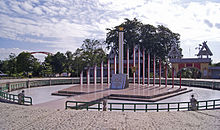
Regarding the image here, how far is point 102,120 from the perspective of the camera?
11125 millimetres

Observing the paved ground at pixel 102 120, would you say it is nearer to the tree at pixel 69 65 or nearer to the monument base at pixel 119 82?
the monument base at pixel 119 82

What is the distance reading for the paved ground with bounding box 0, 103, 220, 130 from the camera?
989 cm

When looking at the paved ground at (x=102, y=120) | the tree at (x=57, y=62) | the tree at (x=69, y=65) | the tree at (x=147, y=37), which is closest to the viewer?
the paved ground at (x=102, y=120)

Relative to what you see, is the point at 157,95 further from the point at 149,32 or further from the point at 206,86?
the point at 149,32

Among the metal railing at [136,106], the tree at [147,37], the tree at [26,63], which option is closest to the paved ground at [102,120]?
the metal railing at [136,106]

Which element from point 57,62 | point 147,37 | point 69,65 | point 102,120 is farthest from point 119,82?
point 57,62

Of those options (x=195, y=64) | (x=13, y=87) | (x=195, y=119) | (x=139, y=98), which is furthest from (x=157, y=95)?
(x=195, y=64)

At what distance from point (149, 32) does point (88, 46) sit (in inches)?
664

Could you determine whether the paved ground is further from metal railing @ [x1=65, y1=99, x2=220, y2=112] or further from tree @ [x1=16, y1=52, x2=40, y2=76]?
tree @ [x1=16, y1=52, x2=40, y2=76]

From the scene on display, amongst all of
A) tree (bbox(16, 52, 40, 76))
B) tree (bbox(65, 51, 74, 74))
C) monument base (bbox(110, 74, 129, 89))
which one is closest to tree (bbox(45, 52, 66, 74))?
tree (bbox(65, 51, 74, 74))

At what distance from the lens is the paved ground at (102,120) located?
32.4 ft

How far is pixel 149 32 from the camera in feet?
174

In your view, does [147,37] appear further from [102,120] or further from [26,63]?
[102,120]

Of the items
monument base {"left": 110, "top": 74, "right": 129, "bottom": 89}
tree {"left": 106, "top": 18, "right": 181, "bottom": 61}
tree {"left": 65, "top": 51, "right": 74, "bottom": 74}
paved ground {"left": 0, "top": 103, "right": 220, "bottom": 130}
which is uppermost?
tree {"left": 106, "top": 18, "right": 181, "bottom": 61}
